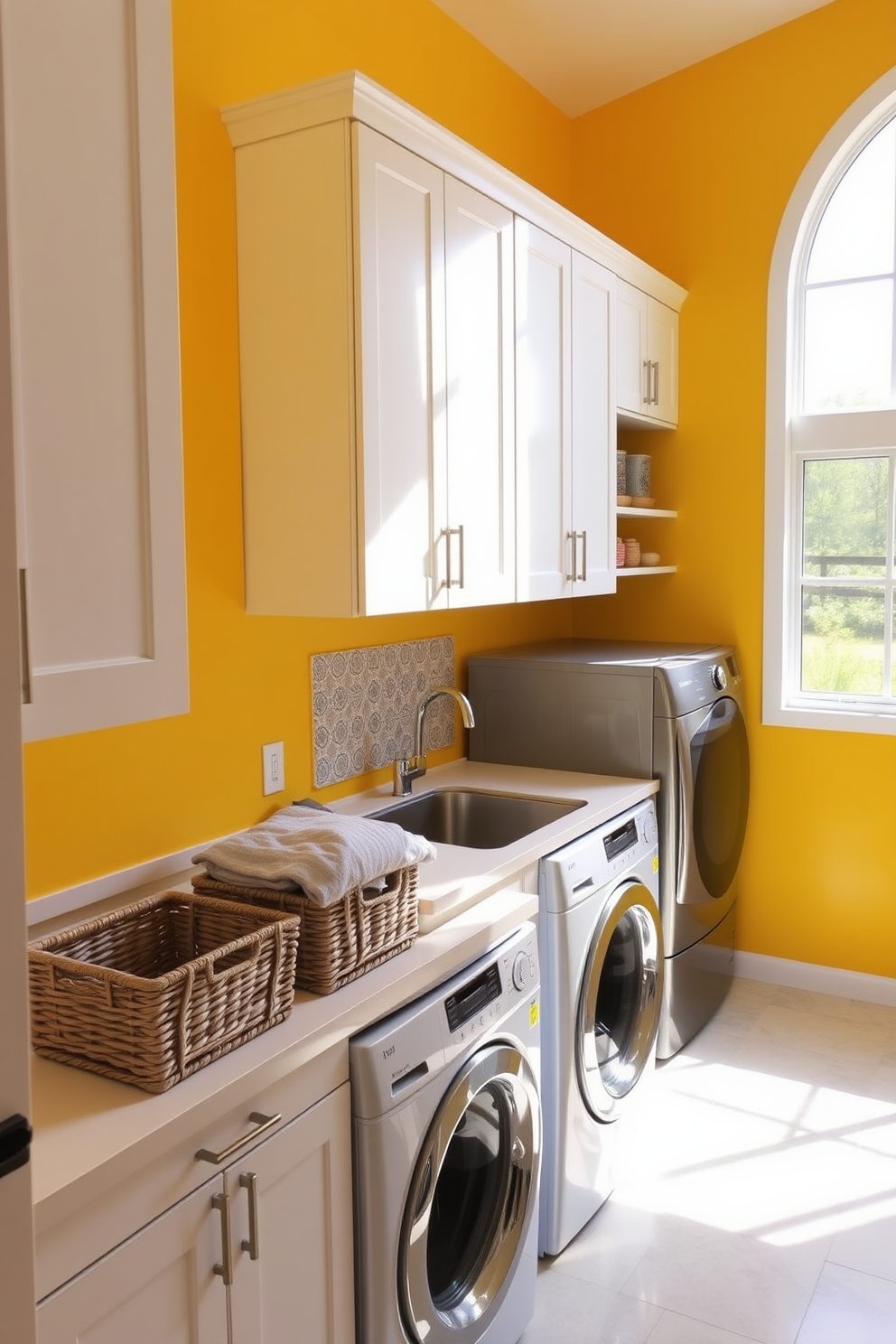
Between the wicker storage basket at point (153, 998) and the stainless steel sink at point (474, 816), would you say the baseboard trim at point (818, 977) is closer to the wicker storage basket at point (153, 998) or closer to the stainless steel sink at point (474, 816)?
the stainless steel sink at point (474, 816)

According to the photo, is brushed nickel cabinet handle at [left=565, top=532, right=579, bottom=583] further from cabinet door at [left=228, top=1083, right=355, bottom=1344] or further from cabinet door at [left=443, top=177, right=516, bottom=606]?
→ cabinet door at [left=228, top=1083, right=355, bottom=1344]

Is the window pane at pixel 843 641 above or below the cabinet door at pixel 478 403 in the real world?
below

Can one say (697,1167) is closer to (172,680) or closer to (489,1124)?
(489,1124)

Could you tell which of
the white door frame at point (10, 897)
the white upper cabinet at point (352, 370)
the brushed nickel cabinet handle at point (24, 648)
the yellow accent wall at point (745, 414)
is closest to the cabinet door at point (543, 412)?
the white upper cabinet at point (352, 370)

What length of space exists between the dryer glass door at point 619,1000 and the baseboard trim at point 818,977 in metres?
0.98

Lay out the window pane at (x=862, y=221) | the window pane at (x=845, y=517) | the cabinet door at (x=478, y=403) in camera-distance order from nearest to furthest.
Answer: the cabinet door at (x=478, y=403), the window pane at (x=862, y=221), the window pane at (x=845, y=517)

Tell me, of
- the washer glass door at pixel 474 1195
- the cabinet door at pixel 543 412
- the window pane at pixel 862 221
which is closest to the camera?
the washer glass door at pixel 474 1195

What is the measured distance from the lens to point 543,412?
2725mm

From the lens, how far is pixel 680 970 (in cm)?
304

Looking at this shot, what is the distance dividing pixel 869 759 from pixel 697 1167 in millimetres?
1456

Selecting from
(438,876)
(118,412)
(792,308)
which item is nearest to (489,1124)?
(438,876)

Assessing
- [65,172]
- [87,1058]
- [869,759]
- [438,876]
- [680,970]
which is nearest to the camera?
[65,172]

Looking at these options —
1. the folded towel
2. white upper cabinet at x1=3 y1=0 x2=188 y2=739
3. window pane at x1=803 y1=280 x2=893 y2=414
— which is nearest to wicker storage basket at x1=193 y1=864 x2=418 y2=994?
the folded towel

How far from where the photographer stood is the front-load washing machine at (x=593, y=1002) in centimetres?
221
